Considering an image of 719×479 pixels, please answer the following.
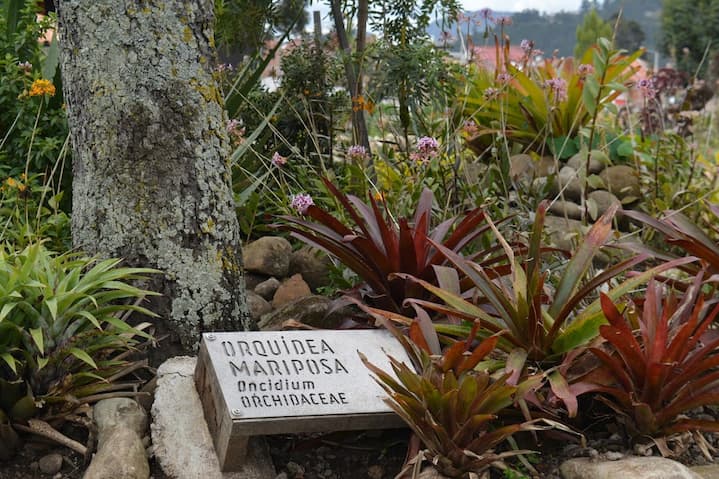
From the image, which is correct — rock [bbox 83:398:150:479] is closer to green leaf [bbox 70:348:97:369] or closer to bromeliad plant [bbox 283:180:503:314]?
green leaf [bbox 70:348:97:369]

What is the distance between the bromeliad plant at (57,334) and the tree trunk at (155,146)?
21cm

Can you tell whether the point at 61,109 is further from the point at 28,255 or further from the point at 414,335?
the point at 414,335

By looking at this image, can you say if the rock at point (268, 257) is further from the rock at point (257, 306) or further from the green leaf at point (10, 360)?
the green leaf at point (10, 360)

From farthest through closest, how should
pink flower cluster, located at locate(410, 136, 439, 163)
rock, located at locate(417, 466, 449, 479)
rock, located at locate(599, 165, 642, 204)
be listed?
1. rock, located at locate(599, 165, 642, 204)
2. pink flower cluster, located at locate(410, 136, 439, 163)
3. rock, located at locate(417, 466, 449, 479)

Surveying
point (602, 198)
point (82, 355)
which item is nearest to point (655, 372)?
point (82, 355)

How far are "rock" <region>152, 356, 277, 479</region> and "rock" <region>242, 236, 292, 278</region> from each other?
1394 millimetres

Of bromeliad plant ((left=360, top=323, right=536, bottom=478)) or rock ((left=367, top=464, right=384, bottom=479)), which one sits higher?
bromeliad plant ((left=360, top=323, right=536, bottom=478))

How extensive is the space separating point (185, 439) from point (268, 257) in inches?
68.8

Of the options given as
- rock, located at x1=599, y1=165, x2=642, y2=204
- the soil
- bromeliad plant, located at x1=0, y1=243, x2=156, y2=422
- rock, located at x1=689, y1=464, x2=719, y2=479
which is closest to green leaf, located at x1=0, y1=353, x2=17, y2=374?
bromeliad plant, located at x1=0, y1=243, x2=156, y2=422

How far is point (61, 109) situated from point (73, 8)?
59.5 inches

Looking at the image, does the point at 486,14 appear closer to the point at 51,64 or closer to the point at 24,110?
the point at 51,64

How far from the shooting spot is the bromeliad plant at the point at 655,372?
9.55ft

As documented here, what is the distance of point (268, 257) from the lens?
185 inches

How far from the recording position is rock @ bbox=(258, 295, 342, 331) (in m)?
3.85
